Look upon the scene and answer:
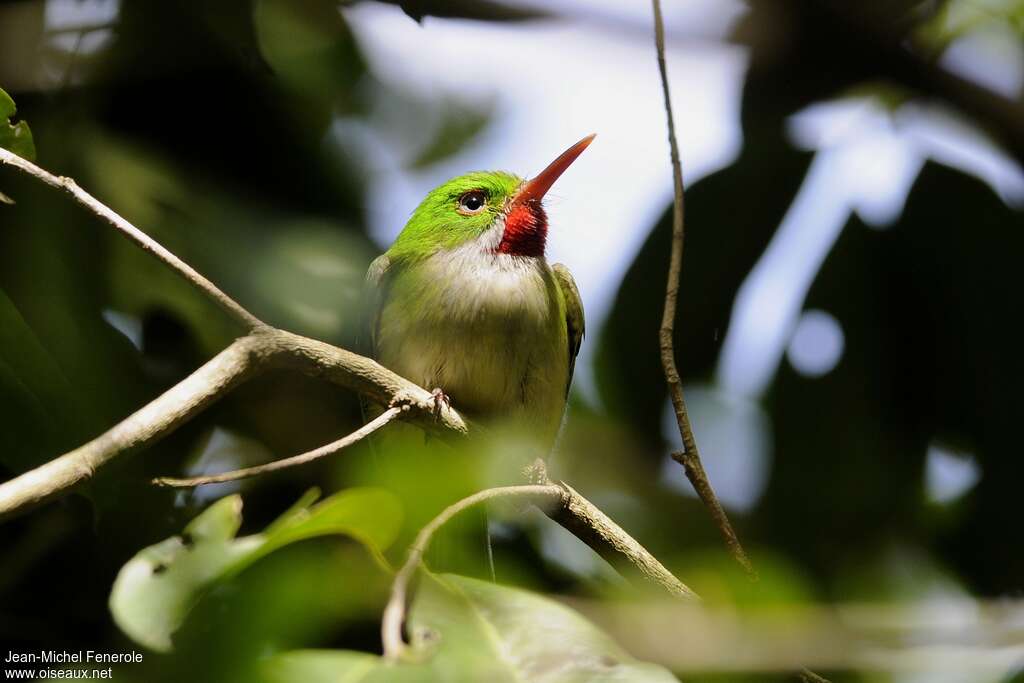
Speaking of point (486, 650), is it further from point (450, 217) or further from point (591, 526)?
point (450, 217)

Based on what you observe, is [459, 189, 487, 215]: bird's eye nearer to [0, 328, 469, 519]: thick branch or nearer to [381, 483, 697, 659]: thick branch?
[0, 328, 469, 519]: thick branch

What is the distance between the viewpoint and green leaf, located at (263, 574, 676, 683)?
151 centimetres

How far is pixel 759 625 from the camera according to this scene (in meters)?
1.64

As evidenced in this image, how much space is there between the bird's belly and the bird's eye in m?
0.50

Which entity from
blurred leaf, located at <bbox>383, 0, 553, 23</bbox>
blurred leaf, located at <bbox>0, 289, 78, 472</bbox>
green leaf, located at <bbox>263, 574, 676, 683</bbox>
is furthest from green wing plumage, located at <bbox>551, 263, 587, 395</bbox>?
green leaf, located at <bbox>263, 574, 676, 683</bbox>

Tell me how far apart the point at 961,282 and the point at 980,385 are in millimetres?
362

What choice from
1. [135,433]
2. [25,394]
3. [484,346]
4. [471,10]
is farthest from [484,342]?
[135,433]

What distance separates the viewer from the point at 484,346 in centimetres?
344

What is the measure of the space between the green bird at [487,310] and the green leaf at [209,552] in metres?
1.40

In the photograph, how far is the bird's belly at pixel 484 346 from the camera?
11.3 ft

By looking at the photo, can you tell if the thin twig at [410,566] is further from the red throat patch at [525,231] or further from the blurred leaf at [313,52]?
the blurred leaf at [313,52]

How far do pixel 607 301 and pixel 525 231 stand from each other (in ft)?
1.26

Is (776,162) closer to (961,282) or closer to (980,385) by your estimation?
(961,282)

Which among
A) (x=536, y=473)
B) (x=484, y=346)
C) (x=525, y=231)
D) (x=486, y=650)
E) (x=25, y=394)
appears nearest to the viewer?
(x=486, y=650)
